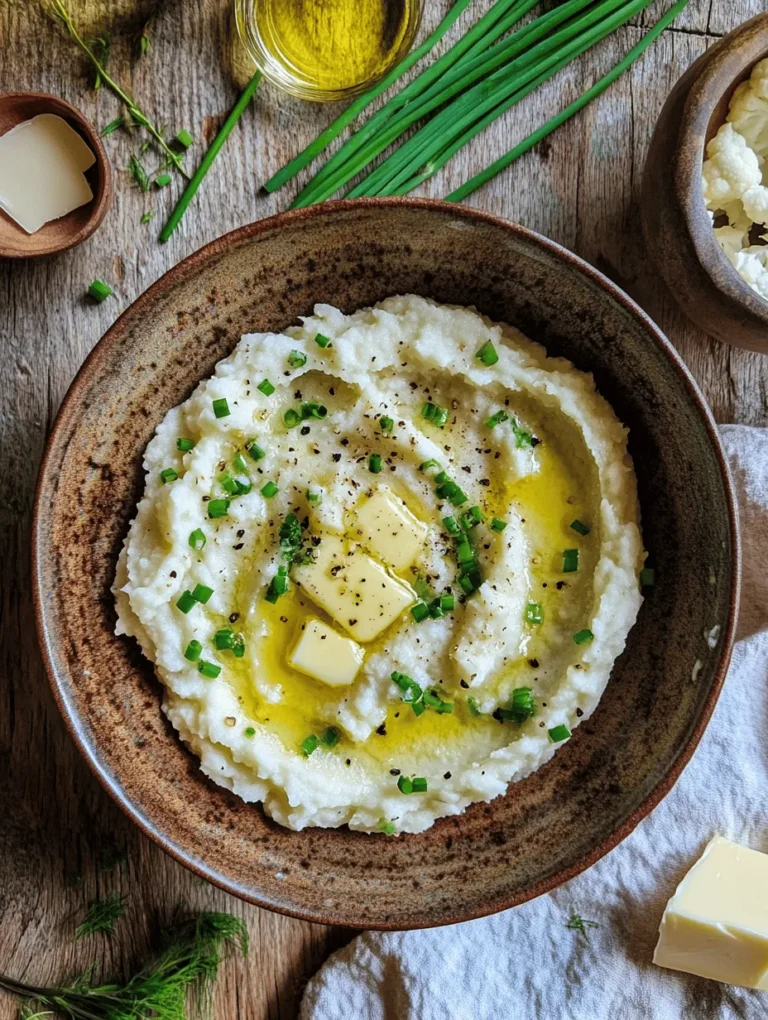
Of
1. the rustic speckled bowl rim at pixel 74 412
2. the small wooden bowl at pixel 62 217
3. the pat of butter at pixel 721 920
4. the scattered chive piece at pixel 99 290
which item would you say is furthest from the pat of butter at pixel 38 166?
the pat of butter at pixel 721 920

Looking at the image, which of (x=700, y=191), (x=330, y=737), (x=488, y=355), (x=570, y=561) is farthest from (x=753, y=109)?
(x=330, y=737)

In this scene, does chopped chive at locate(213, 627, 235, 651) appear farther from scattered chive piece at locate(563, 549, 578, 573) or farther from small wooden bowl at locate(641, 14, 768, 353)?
small wooden bowl at locate(641, 14, 768, 353)

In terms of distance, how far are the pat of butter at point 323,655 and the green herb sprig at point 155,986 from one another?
1218 millimetres

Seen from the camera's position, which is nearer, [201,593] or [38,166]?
[201,593]

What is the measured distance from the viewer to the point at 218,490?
342cm

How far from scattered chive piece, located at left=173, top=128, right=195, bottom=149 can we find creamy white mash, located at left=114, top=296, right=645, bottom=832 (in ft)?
3.08

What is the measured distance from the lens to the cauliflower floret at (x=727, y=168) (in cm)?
349

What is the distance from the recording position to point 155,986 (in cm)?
371

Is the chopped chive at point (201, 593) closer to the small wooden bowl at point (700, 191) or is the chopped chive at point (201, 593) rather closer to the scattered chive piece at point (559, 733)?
the scattered chive piece at point (559, 733)

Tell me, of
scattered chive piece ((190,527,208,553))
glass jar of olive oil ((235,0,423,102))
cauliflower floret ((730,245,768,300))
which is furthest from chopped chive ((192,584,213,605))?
cauliflower floret ((730,245,768,300))

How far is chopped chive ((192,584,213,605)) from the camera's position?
3.29 meters

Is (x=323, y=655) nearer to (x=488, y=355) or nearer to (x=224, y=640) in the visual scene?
(x=224, y=640)

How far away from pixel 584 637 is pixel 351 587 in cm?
88

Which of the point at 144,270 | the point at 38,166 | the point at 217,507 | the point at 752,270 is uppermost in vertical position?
the point at 38,166
